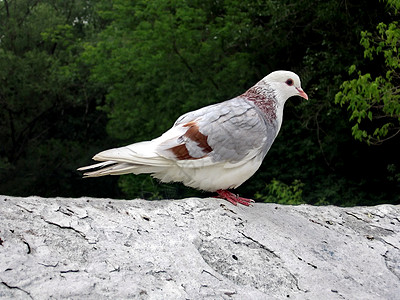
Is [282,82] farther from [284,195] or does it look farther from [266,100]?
[284,195]

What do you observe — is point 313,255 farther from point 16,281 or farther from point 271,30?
point 271,30

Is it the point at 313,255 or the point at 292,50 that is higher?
the point at 292,50

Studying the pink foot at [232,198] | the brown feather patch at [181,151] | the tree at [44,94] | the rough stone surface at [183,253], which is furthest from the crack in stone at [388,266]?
the tree at [44,94]

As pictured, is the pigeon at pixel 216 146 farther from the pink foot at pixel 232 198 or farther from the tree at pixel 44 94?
the tree at pixel 44 94

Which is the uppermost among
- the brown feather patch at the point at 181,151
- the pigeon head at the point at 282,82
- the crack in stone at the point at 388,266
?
the pigeon head at the point at 282,82

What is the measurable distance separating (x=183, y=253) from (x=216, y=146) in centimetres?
95

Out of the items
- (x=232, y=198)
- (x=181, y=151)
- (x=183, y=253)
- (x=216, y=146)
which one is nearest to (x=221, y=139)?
(x=216, y=146)

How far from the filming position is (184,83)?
13.9 m

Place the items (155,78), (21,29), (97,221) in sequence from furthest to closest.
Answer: (21,29), (155,78), (97,221)

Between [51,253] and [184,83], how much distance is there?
11385 millimetres

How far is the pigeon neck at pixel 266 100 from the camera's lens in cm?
391

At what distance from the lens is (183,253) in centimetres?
300

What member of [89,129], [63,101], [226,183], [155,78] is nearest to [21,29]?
[63,101]

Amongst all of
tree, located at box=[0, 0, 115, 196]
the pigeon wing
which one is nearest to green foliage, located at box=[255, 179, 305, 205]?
the pigeon wing
